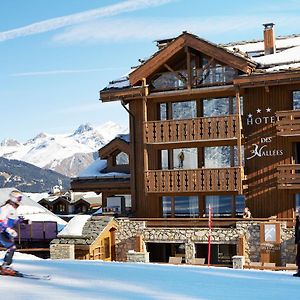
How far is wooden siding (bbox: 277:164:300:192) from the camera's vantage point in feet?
70.3

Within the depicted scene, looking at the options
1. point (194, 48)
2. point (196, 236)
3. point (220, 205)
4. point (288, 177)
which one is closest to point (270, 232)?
point (288, 177)

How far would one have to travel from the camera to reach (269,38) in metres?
24.2

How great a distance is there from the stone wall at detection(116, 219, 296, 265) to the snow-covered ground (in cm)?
911

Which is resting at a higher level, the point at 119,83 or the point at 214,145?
the point at 119,83

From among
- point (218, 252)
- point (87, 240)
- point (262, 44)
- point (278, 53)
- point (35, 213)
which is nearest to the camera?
point (87, 240)

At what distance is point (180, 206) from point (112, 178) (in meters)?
3.56

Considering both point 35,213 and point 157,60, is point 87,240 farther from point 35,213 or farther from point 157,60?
point 35,213

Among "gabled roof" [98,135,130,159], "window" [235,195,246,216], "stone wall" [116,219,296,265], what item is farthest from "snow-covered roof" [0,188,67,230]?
"window" [235,195,246,216]

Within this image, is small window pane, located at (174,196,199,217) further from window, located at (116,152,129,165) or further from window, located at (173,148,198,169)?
window, located at (116,152,129,165)

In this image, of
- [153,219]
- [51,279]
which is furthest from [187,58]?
[51,279]

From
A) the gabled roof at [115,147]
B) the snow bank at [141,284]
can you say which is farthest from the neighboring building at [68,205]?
the snow bank at [141,284]

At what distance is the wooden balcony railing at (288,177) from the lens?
21.4 meters

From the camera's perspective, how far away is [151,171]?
23688 mm

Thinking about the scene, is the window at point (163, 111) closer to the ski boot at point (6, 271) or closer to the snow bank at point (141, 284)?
the snow bank at point (141, 284)
